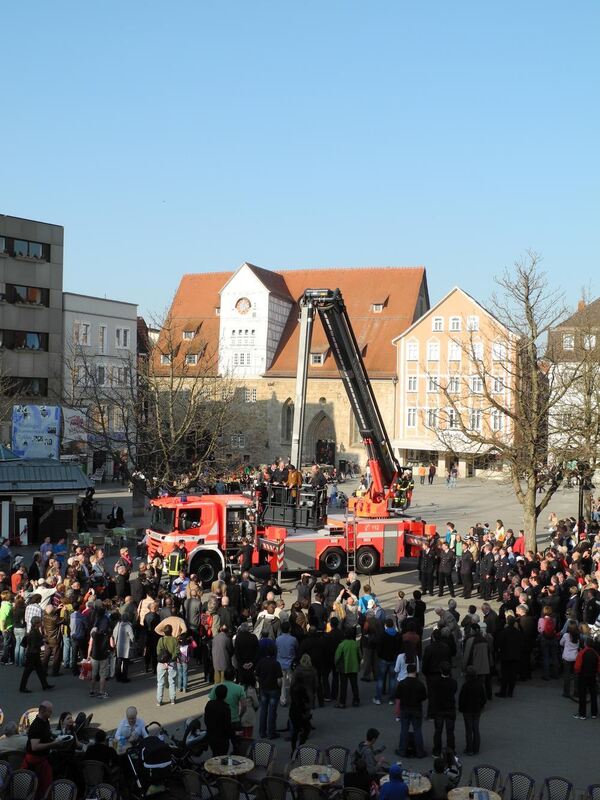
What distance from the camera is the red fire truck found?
2483cm

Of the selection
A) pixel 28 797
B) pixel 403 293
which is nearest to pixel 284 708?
pixel 28 797

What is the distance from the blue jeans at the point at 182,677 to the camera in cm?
1541

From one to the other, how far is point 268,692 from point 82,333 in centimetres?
4585

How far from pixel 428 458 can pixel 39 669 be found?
48708 millimetres

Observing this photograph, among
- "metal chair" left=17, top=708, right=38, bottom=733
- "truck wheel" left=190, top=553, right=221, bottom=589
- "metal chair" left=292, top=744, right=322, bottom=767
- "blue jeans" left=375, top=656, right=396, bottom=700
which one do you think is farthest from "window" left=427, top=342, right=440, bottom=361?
"metal chair" left=292, top=744, right=322, bottom=767

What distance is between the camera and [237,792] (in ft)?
32.6

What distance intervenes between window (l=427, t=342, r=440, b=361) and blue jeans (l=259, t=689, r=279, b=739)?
49.7m

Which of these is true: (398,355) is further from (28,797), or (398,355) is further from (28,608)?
(28,797)

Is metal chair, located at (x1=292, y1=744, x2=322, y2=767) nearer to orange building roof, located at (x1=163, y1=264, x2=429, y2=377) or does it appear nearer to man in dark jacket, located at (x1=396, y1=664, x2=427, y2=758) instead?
man in dark jacket, located at (x1=396, y1=664, x2=427, y2=758)

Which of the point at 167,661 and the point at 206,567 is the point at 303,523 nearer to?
the point at 206,567

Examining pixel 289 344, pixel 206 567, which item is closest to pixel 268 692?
pixel 206 567

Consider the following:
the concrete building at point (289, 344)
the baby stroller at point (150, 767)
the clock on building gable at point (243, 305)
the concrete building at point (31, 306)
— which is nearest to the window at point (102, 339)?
the concrete building at point (31, 306)

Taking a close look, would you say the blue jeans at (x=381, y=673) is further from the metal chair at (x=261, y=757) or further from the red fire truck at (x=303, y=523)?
the red fire truck at (x=303, y=523)

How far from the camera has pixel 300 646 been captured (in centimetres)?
1475
